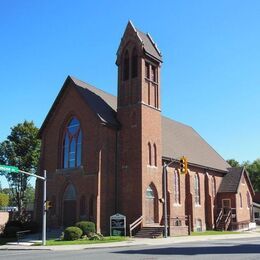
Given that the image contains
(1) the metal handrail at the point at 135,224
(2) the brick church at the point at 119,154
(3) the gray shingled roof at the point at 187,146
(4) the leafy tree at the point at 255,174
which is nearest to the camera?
(1) the metal handrail at the point at 135,224

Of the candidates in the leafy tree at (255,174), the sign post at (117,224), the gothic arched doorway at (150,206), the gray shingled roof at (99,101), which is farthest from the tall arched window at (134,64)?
the leafy tree at (255,174)

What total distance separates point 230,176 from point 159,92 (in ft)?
Answer: 60.8

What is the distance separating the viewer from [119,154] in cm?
3850

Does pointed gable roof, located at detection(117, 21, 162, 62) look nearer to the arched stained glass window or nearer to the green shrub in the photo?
the arched stained glass window

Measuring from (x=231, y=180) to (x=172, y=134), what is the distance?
402 inches

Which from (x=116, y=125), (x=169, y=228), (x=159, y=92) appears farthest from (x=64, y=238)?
(x=159, y=92)

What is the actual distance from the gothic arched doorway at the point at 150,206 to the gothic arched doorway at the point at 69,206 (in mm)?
6623

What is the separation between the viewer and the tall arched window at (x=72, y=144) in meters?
39.7

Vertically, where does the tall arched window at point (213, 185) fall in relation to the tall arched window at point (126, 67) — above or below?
below

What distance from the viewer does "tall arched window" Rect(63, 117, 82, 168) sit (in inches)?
1563

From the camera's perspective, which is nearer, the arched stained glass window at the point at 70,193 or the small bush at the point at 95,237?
the small bush at the point at 95,237

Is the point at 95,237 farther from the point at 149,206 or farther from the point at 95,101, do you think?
the point at 95,101

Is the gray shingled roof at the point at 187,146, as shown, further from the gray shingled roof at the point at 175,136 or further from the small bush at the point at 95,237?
the small bush at the point at 95,237

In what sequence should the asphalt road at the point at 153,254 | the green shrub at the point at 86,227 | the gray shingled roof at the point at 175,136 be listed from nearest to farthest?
1. the asphalt road at the point at 153,254
2. the green shrub at the point at 86,227
3. the gray shingled roof at the point at 175,136
